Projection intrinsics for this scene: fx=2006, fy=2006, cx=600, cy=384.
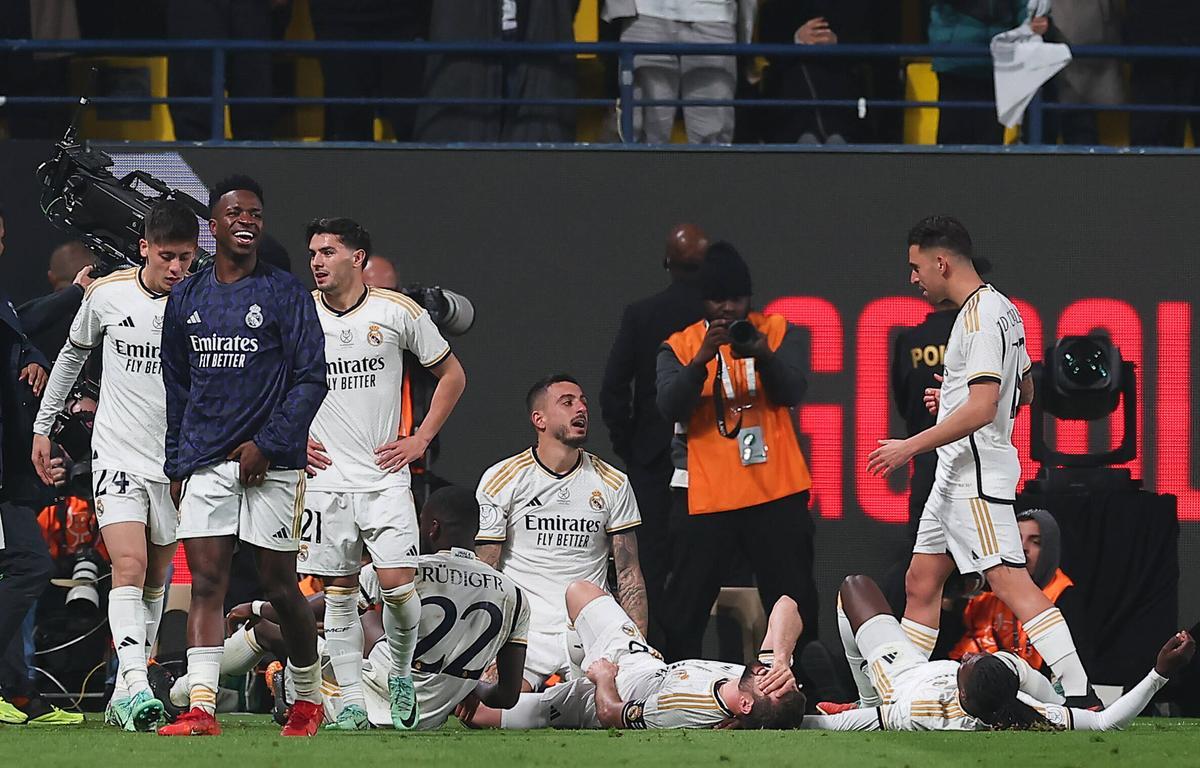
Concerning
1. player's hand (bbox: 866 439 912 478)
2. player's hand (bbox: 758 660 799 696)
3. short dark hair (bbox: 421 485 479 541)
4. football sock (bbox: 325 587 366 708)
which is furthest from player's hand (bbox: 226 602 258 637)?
player's hand (bbox: 866 439 912 478)

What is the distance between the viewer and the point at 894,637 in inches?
354

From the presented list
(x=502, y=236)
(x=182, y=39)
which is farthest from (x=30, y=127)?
(x=502, y=236)

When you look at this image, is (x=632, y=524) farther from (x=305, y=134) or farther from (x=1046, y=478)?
(x=305, y=134)

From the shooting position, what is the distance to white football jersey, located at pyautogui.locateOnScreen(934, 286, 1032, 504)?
29.3 ft

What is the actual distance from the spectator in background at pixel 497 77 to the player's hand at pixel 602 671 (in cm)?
384

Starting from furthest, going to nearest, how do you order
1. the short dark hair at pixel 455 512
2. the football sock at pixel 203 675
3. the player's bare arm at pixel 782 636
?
the short dark hair at pixel 455 512
the player's bare arm at pixel 782 636
the football sock at pixel 203 675

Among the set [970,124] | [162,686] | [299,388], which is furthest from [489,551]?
[970,124]

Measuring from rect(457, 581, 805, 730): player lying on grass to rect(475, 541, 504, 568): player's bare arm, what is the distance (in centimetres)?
78

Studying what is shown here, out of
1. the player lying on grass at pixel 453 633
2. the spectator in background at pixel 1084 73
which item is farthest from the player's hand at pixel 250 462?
the spectator in background at pixel 1084 73

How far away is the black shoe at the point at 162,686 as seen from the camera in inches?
360

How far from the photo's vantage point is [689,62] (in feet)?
38.9

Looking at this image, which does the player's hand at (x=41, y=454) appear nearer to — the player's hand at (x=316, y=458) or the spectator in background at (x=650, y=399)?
the player's hand at (x=316, y=458)

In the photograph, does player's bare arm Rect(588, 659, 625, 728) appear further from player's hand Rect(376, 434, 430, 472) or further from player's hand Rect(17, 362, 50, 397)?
player's hand Rect(17, 362, 50, 397)

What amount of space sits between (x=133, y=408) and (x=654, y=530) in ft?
10.8
